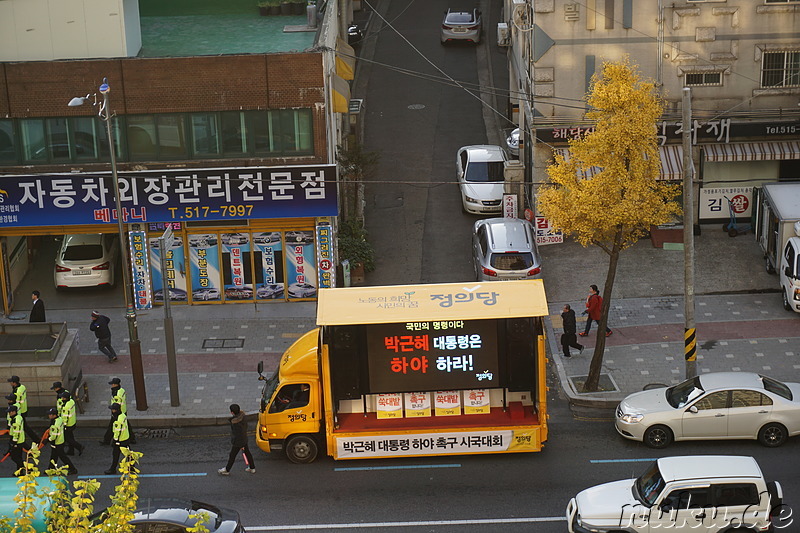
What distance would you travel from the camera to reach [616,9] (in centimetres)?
3544

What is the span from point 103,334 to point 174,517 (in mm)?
12091

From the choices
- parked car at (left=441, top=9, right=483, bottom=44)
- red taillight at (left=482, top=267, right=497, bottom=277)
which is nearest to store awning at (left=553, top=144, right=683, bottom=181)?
red taillight at (left=482, top=267, right=497, bottom=277)

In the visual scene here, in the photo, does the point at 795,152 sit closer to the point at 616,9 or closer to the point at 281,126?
the point at 616,9

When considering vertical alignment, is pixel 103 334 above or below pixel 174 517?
below

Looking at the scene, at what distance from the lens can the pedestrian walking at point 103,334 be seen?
2970 cm

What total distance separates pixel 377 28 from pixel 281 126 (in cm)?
2575

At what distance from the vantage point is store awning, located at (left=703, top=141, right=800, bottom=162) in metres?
35.8

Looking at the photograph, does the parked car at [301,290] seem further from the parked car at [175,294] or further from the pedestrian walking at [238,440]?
the pedestrian walking at [238,440]

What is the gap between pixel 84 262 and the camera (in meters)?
34.1

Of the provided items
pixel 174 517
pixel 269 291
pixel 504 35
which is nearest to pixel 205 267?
pixel 269 291

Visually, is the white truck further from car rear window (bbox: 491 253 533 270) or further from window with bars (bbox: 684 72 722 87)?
car rear window (bbox: 491 253 533 270)

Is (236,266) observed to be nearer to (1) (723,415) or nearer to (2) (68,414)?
(2) (68,414)

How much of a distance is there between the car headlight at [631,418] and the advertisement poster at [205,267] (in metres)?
14.2

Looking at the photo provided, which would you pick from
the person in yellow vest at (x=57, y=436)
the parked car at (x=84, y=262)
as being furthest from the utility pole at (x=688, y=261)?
the parked car at (x=84, y=262)
